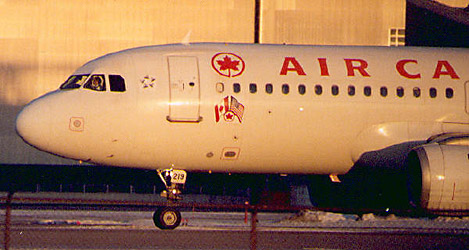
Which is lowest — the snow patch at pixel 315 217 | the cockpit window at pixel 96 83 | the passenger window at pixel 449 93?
the snow patch at pixel 315 217

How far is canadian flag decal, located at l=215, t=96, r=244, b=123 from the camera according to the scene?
1650 cm

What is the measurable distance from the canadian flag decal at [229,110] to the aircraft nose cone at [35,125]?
3477 millimetres

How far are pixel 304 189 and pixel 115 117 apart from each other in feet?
36.8

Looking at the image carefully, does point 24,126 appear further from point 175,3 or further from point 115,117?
point 175,3

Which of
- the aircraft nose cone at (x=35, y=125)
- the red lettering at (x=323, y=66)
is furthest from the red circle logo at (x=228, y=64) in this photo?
the aircraft nose cone at (x=35, y=125)

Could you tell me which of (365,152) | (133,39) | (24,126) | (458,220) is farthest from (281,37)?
(24,126)

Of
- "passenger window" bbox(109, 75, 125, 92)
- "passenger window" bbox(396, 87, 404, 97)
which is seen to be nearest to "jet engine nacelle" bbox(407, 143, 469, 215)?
"passenger window" bbox(396, 87, 404, 97)

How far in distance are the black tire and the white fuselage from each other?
1022 mm

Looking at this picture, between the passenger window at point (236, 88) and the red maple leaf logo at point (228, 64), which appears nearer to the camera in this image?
the passenger window at point (236, 88)

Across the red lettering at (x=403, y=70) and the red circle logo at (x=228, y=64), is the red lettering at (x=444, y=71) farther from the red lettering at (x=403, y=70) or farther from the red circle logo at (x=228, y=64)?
the red circle logo at (x=228, y=64)

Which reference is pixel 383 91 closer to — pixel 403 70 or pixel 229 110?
pixel 403 70

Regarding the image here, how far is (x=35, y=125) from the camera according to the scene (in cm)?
1584

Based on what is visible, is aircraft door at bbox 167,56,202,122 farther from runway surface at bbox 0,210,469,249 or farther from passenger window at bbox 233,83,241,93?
runway surface at bbox 0,210,469,249

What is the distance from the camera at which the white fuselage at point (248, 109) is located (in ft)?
53.0
